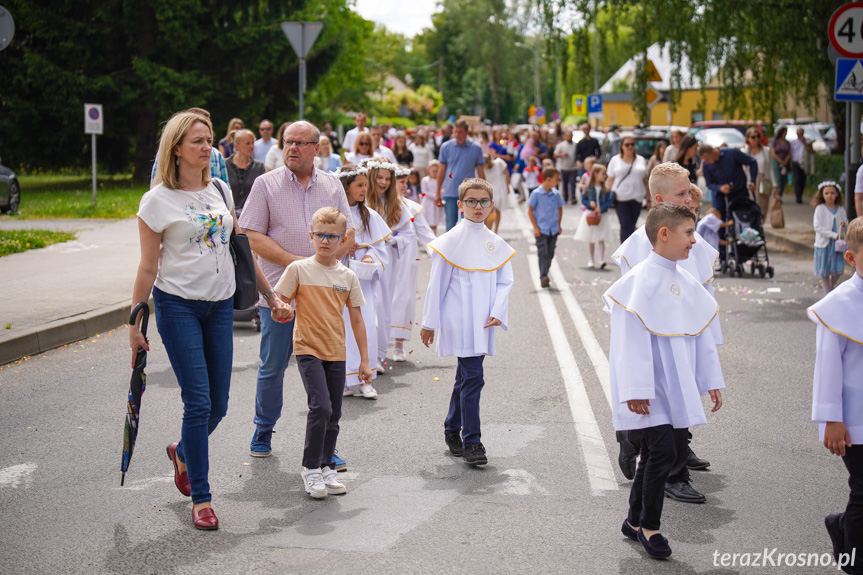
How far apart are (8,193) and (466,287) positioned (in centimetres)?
1734

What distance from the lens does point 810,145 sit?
87.8ft

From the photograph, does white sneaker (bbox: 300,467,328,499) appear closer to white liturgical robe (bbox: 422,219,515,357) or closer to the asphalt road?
the asphalt road

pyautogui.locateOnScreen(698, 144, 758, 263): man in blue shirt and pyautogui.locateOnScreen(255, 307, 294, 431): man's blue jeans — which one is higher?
pyautogui.locateOnScreen(698, 144, 758, 263): man in blue shirt

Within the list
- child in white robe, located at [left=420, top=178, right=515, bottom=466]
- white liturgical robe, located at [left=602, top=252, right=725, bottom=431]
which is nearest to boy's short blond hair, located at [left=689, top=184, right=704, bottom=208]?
child in white robe, located at [left=420, top=178, right=515, bottom=466]

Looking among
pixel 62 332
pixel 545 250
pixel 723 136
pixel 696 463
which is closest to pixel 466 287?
pixel 696 463

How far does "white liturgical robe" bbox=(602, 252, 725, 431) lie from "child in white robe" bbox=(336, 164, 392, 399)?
3136 millimetres

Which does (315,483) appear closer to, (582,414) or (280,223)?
(280,223)

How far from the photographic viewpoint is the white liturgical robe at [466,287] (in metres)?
6.20

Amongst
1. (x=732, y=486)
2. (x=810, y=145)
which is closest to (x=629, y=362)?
(x=732, y=486)

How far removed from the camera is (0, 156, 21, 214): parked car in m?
20.9

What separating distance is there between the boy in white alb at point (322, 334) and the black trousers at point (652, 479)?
1594 mm

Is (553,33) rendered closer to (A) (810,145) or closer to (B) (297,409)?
(A) (810,145)

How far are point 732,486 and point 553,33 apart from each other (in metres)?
15.1

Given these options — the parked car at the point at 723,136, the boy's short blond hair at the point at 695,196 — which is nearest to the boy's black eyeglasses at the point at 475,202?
the boy's short blond hair at the point at 695,196
